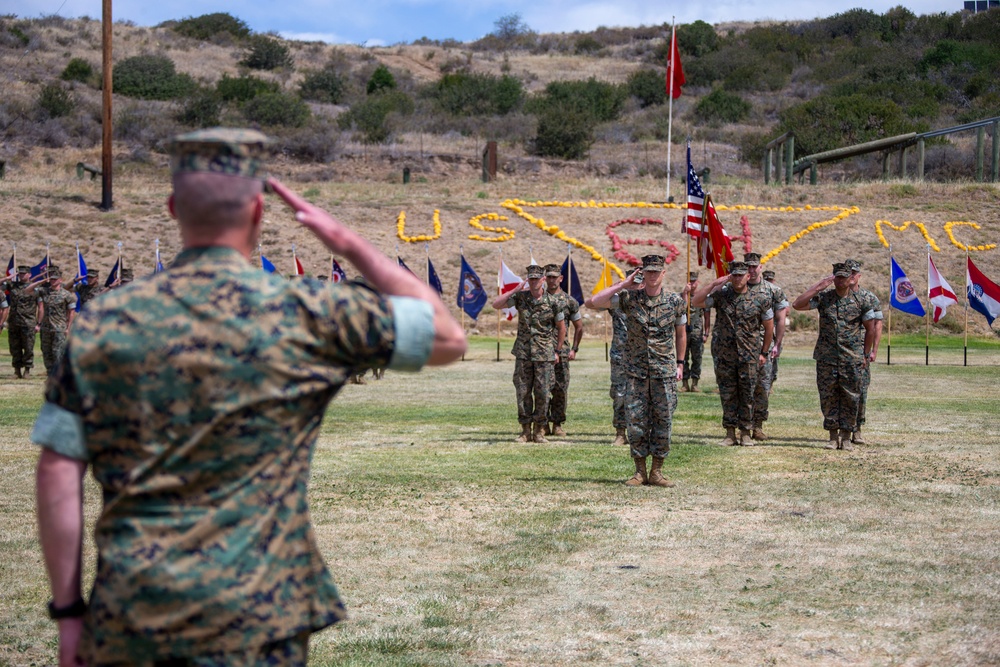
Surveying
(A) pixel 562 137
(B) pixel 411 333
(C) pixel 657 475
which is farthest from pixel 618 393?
(A) pixel 562 137

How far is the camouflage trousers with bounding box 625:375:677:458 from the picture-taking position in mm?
11602

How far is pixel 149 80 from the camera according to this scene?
72062mm

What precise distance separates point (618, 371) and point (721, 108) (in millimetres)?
69372

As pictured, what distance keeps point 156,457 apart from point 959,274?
39.3 meters

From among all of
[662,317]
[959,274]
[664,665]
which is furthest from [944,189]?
[664,665]

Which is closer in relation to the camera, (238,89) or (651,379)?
(651,379)

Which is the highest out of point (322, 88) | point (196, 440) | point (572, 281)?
point (322, 88)

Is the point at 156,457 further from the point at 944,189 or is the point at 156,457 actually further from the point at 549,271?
the point at 944,189

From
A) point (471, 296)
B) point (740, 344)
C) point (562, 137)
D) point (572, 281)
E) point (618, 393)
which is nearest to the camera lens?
point (740, 344)

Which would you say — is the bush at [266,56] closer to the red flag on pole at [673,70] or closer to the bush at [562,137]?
the bush at [562,137]

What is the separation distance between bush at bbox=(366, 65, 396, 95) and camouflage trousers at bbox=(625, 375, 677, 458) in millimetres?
75072

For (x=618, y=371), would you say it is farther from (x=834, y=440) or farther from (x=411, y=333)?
(x=411, y=333)

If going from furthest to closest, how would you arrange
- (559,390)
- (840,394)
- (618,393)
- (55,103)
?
(55,103), (559,390), (618,393), (840,394)

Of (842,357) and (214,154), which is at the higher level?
(214,154)
